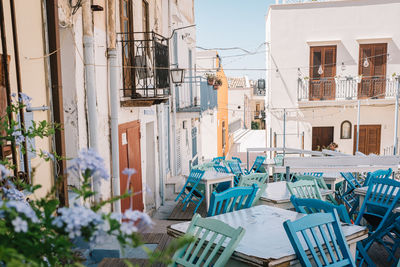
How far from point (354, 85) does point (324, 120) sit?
1819 millimetres

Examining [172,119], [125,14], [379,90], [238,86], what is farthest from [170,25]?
[238,86]

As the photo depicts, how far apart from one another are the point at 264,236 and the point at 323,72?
42.4 feet

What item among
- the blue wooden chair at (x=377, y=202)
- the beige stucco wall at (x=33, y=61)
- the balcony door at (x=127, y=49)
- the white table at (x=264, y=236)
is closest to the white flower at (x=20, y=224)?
the white table at (x=264, y=236)

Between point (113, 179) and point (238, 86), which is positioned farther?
point (238, 86)

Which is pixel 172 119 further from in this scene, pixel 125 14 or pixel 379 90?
pixel 379 90

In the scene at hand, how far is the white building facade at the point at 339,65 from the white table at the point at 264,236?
11.8m

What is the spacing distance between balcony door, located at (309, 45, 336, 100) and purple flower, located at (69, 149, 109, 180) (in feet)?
46.3

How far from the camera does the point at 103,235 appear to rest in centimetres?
113

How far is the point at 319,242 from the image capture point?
2.48 metres

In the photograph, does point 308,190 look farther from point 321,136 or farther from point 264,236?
point 321,136

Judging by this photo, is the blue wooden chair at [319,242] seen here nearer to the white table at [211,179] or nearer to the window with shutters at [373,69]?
the white table at [211,179]

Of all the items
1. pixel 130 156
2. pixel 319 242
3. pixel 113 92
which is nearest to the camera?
pixel 319 242

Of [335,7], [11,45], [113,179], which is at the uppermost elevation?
[335,7]

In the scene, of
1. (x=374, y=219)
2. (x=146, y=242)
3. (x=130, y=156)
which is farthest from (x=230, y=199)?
(x=130, y=156)
